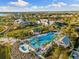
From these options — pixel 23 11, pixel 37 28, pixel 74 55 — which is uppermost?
pixel 23 11

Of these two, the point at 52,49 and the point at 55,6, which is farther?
the point at 55,6

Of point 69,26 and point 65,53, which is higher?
point 69,26

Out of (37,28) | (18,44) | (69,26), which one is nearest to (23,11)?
(37,28)

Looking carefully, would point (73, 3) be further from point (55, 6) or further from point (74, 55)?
point (74, 55)

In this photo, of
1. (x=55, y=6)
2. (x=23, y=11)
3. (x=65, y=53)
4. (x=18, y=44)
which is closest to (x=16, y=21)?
(x=23, y=11)

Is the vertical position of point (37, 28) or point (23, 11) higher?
point (23, 11)

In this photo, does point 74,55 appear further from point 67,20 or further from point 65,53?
point 67,20
